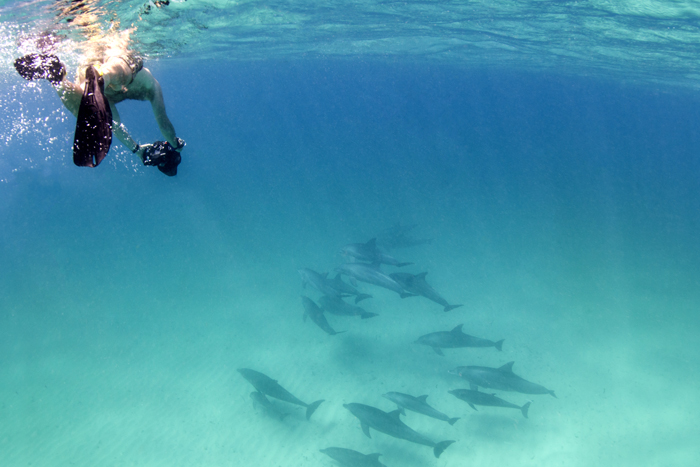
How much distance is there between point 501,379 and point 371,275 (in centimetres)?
442

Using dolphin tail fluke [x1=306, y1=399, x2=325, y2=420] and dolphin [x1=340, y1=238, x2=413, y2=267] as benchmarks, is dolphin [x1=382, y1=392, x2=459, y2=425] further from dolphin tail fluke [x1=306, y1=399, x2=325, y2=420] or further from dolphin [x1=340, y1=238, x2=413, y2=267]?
dolphin [x1=340, y1=238, x2=413, y2=267]

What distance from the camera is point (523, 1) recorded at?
41.4 feet

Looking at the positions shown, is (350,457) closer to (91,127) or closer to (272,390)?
(272,390)

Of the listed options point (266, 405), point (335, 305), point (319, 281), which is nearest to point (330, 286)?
point (319, 281)

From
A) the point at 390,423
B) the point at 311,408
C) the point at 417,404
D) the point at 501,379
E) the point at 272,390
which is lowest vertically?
the point at 311,408

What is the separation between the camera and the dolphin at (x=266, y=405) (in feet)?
28.6

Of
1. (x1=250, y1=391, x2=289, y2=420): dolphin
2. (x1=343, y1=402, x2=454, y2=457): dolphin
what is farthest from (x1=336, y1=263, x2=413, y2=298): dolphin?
(x1=250, y1=391, x2=289, y2=420): dolphin

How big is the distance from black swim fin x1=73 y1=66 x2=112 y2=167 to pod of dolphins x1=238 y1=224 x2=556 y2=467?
20.8 ft

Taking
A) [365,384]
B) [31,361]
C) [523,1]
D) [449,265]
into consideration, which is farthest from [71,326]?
[523,1]

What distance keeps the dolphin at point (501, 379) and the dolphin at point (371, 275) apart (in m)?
2.75

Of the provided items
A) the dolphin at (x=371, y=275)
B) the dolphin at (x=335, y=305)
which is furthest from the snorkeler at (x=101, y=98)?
the dolphin at (x=371, y=275)

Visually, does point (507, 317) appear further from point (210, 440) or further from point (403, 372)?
point (210, 440)

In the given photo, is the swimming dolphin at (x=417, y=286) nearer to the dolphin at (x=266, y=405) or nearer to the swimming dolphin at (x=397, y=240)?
the dolphin at (x=266, y=405)

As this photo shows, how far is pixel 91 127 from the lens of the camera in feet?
11.1
